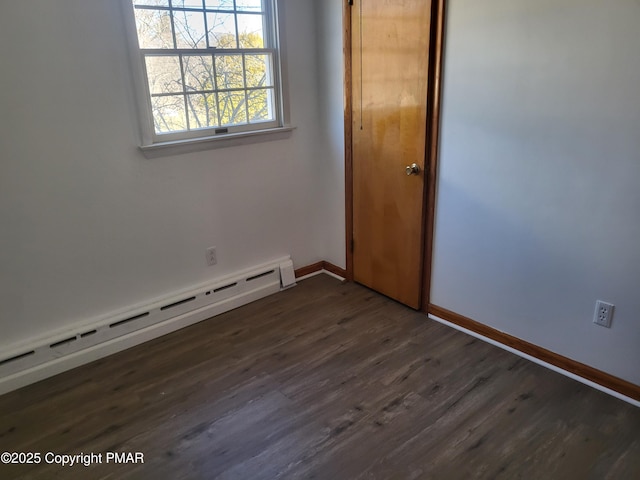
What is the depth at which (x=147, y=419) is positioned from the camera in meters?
2.18

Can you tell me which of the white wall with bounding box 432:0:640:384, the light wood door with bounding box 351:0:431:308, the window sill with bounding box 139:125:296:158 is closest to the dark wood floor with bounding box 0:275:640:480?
the white wall with bounding box 432:0:640:384

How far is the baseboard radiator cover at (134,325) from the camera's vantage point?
2434mm

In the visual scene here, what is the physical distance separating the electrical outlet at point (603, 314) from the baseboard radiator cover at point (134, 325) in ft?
6.23

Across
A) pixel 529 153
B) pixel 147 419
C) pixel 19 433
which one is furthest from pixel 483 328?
pixel 19 433

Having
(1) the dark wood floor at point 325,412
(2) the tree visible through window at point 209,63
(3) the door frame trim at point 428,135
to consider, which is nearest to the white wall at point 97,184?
(2) the tree visible through window at point 209,63

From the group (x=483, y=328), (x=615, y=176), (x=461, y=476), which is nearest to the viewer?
(x=461, y=476)

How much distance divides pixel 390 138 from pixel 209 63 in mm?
1147

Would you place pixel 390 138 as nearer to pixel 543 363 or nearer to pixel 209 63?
pixel 209 63

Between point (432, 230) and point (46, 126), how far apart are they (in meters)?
2.10

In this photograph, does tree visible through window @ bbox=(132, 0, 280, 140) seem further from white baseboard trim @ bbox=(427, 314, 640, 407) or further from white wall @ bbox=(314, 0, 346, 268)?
white baseboard trim @ bbox=(427, 314, 640, 407)

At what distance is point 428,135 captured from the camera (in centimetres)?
267

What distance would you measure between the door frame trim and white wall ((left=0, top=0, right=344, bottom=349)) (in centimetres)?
32

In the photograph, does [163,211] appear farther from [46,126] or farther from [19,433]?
[19,433]

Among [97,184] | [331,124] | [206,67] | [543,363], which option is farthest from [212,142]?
[543,363]
